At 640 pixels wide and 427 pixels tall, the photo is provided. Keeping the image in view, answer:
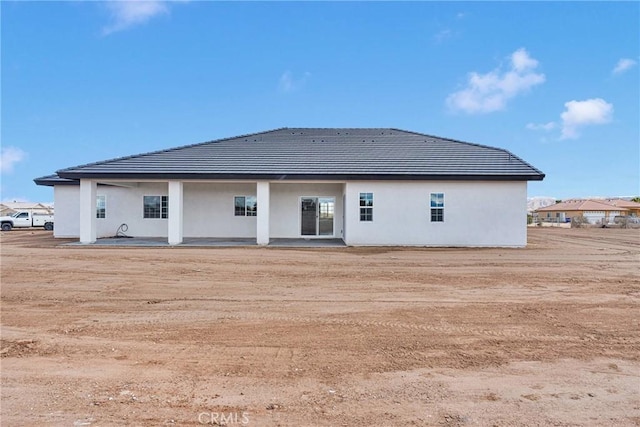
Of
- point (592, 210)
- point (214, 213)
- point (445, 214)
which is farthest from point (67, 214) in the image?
point (592, 210)

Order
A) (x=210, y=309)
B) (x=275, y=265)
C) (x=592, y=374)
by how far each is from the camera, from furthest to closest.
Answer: (x=275, y=265) < (x=210, y=309) < (x=592, y=374)

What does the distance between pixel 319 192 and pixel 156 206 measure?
880 centimetres

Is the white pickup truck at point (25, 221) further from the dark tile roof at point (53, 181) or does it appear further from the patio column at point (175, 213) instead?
the patio column at point (175, 213)

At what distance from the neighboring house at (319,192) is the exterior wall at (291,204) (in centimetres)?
5

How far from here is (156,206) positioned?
21531 millimetres

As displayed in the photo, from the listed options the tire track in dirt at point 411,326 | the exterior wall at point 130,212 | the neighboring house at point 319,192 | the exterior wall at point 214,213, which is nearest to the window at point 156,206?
the neighboring house at point 319,192

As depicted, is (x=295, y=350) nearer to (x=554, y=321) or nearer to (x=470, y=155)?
(x=554, y=321)

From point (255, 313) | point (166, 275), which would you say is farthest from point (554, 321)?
point (166, 275)

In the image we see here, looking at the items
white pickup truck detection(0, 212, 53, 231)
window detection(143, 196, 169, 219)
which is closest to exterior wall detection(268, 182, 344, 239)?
window detection(143, 196, 169, 219)

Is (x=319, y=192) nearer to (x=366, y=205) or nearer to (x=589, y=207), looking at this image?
(x=366, y=205)

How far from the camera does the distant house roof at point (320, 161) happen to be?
58.1ft

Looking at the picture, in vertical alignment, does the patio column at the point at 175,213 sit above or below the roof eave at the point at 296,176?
below

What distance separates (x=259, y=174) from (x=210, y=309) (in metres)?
11.2

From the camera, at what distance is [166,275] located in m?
10.6
